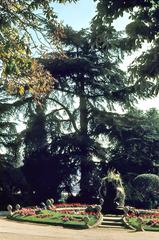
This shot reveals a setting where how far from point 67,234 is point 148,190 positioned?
15817 mm

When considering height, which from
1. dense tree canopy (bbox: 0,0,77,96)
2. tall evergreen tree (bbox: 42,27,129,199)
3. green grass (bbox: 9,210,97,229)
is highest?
tall evergreen tree (bbox: 42,27,129,199)

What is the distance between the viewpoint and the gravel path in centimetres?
1502

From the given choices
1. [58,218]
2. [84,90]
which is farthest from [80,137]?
[58,218]

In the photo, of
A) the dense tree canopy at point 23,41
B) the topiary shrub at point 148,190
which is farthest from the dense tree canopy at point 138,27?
the topiary shrub at point 148,190

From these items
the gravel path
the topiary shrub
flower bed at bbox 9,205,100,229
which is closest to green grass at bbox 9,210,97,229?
flower bed at bbox 9,205,100,229

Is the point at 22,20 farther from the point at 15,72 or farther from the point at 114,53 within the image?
the point at 114,53

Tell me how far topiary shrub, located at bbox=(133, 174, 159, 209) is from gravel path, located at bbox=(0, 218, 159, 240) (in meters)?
12.8

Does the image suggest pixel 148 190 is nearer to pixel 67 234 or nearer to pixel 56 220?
pixel 56 220

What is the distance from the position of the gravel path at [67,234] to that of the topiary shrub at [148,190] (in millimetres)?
12789

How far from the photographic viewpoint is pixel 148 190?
30922 mm

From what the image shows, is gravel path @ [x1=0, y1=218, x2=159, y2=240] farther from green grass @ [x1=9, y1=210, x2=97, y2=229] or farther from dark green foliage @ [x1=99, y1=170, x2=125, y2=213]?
dark green foliage @ [x1=99, y1=170, x2=125, y2=213]

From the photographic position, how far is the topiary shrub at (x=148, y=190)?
30.5 m

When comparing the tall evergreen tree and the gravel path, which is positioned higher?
the tall evergreen tree

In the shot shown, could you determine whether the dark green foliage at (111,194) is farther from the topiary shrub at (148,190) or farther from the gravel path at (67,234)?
the topiary shrub at (148,190)
